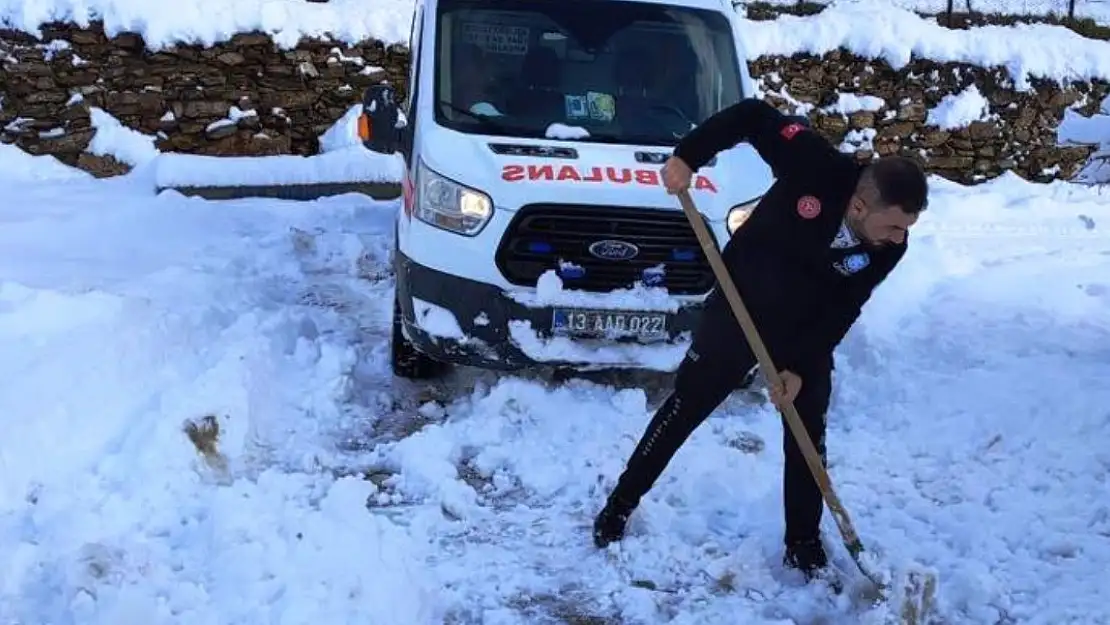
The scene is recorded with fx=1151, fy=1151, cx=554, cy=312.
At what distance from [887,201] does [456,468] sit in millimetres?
2355

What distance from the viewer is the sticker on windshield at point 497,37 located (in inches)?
241

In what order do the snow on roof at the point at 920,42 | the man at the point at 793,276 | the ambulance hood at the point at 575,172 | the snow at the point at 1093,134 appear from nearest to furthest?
the man at the point at 793,276 < the ambulance hood at the point at 575,172 < the snow at the point at 1093,134 < the snow on roof at the point at 920,42

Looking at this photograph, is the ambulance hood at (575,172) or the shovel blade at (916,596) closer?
the shovel blade at (916,596)

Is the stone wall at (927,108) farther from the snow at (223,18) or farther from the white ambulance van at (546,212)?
the white ambulance van at (546,212)

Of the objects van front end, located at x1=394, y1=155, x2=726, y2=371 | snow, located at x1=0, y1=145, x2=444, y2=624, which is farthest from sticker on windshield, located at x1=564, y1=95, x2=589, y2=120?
snow, located at x1=0, y1=145, x2=444, y2=624

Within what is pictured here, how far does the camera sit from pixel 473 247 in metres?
5.41

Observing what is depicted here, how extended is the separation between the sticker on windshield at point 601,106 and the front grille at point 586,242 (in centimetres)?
80

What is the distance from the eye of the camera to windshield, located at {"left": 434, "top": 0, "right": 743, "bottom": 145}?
593 centimetres

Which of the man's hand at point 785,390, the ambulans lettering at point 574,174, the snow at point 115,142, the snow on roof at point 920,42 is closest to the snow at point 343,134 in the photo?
the snow at point 115,142

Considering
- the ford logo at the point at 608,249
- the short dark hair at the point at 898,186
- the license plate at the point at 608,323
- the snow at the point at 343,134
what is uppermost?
the short dark hair at the point at 898,186

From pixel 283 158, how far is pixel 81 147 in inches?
73.4

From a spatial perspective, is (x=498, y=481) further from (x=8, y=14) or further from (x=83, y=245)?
(x=8, y=14)

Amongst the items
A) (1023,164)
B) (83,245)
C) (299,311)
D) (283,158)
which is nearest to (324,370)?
(299,311)

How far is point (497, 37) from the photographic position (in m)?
6.17
